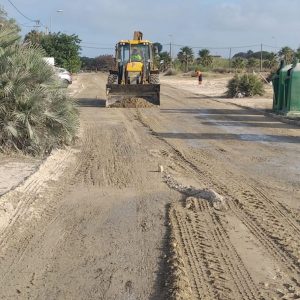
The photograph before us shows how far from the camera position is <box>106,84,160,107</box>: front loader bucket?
968 inches

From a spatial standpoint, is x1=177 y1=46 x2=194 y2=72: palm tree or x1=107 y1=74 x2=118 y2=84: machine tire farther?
x1=177 y1=46 x2=194 y2=72: palm tree

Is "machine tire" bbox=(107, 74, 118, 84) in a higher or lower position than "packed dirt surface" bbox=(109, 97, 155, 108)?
higher

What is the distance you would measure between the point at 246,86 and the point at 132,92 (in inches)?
460

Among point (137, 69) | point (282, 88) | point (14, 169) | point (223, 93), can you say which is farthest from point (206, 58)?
point (14, 169)

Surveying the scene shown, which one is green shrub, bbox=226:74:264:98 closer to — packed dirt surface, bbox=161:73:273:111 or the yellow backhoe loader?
packed dirt surface, bbox=161:73:273:111

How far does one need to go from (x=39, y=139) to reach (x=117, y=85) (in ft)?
45.3

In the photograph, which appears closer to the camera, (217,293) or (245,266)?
(217,293)

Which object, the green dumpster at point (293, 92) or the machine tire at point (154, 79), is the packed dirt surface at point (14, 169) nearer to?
the green dumpster at point (293, 92)

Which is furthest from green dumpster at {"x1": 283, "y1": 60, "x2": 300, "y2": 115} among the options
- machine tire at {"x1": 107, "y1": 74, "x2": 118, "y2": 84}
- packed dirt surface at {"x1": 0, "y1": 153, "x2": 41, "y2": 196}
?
packed dirt surface at {"x1": 0, "y1": 153, "x2": 41, "y2": 196}

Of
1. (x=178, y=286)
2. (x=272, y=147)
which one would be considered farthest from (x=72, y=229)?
(x=272, y=147)

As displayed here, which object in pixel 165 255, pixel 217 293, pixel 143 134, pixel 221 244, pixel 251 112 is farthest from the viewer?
pixel 251 112

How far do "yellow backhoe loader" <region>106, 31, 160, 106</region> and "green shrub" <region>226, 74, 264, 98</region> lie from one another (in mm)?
8856

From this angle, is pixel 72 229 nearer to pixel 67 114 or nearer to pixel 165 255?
pixel 165 255

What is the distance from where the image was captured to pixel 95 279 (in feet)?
16.4
